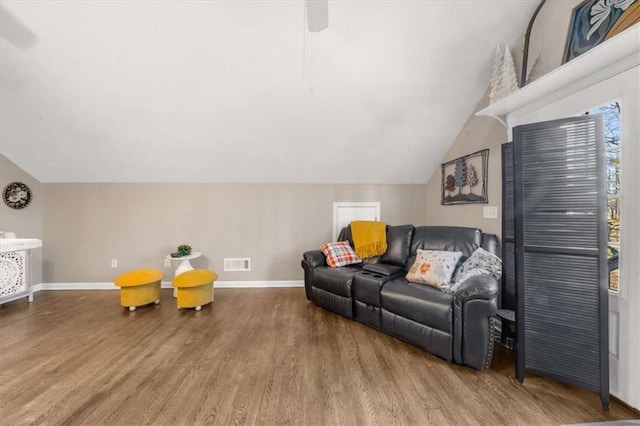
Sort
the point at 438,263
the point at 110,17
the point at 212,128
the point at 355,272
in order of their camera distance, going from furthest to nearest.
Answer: the point at 212,128
the point at 355,272
the point at 438,263
the point at 110,17

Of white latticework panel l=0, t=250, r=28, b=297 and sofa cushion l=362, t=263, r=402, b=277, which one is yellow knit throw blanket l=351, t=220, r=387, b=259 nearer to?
sofa cushion l=362, t=263, r=402, b=277

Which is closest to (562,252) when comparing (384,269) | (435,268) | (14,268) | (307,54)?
(435,268)

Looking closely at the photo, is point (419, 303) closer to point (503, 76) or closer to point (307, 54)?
point (503, 76)

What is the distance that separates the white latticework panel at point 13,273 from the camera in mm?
3311

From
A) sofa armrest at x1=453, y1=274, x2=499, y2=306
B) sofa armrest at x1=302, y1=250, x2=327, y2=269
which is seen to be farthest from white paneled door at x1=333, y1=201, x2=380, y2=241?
sofa armrest at x1=453, y1=274, x2=499, y2=306

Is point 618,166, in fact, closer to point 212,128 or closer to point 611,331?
point 611,331

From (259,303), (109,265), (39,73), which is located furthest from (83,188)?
(259,303)

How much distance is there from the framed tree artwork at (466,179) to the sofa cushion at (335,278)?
1622mm

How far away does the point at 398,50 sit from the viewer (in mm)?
2770

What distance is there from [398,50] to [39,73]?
3.82 m

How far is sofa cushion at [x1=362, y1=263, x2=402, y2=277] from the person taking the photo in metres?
3.02

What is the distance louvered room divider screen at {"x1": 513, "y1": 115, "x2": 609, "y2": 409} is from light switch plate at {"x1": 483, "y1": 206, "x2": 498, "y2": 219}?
109 centimetres

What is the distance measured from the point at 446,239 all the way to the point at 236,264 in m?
3.11

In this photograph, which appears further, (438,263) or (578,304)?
(438,263)
